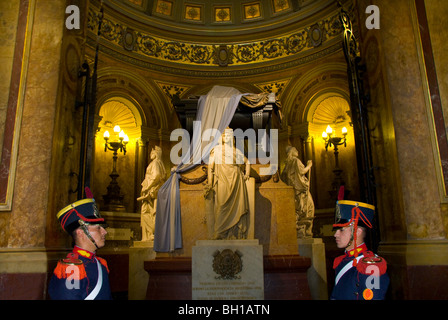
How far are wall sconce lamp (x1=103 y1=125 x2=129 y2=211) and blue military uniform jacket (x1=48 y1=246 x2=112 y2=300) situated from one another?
25.0 ft

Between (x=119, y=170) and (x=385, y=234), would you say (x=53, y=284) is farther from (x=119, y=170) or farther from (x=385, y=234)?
(x=119, y=170)

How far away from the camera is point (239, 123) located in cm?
755

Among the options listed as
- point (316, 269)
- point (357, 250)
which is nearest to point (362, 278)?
point (357, 250)

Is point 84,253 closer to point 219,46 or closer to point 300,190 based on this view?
point 300,190

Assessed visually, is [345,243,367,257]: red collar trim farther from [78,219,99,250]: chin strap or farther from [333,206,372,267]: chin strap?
[78,219,99,250]: chin strap

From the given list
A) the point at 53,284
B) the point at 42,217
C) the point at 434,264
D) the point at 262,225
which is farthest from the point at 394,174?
the point at 42,217

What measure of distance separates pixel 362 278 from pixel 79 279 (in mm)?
2200

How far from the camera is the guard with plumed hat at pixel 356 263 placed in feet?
9.53

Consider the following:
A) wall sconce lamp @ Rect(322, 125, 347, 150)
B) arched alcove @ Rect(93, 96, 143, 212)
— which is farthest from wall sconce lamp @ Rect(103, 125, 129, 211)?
wall sconce lamp @ Rect(322, 125, 347, 150)

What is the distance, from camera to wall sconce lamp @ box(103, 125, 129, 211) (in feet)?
34.7

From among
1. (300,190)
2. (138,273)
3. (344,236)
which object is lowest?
(138,273)

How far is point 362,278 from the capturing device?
2.95m

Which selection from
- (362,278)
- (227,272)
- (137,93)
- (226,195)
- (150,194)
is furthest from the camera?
(137,93)

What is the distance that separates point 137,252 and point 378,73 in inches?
217
